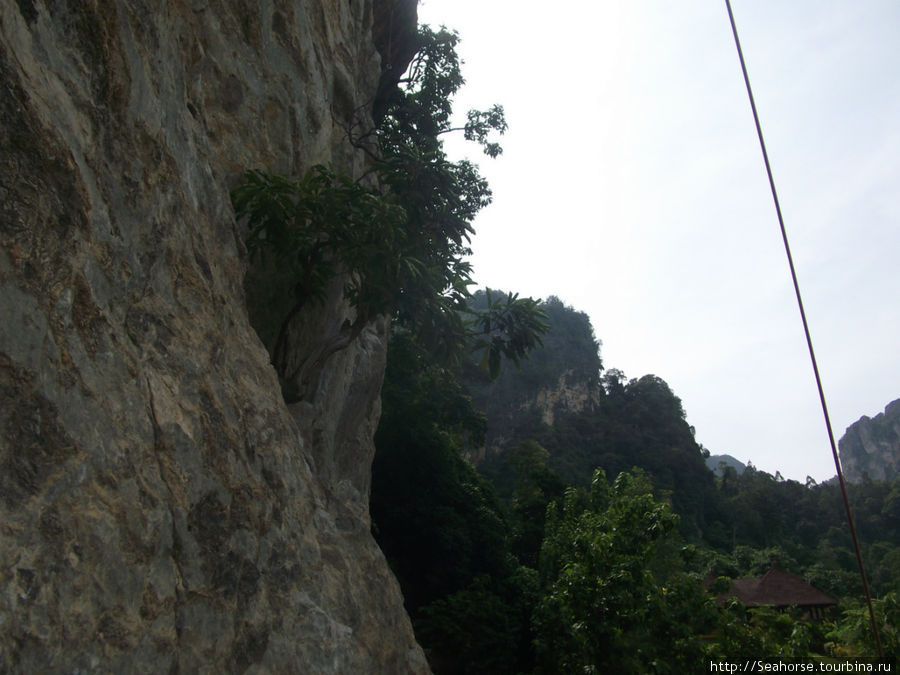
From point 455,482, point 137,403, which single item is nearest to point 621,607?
point 137,403

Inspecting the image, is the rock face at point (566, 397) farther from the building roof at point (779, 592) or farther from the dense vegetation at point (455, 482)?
the building roof at point (779, 592)

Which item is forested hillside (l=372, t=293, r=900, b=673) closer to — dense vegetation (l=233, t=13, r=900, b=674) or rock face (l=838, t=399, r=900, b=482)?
dense vegetation (l=233, t=13, r=900, b=674)

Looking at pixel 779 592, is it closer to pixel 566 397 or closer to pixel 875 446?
pixel 566 397

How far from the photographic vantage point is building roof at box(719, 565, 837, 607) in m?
27.9

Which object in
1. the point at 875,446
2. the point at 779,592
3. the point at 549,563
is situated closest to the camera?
the point at 549,563

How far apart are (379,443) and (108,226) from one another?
1678cm

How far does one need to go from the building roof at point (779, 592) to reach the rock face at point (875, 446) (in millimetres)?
83892

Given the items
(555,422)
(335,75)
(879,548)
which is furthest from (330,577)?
(555,422)

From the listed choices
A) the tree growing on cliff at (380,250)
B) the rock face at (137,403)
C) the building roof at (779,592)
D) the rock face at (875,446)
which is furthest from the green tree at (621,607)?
the rock face at (875,446)

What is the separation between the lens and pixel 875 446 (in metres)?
106

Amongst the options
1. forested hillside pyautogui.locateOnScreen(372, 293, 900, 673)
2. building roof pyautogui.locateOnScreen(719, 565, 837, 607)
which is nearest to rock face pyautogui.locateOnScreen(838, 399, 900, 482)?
forested hillside pyautogui.locateOnScreen(372, 293, 900, 673)

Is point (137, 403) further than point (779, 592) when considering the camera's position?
No

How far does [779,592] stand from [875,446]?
95.1m

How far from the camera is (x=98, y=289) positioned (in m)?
3.89
